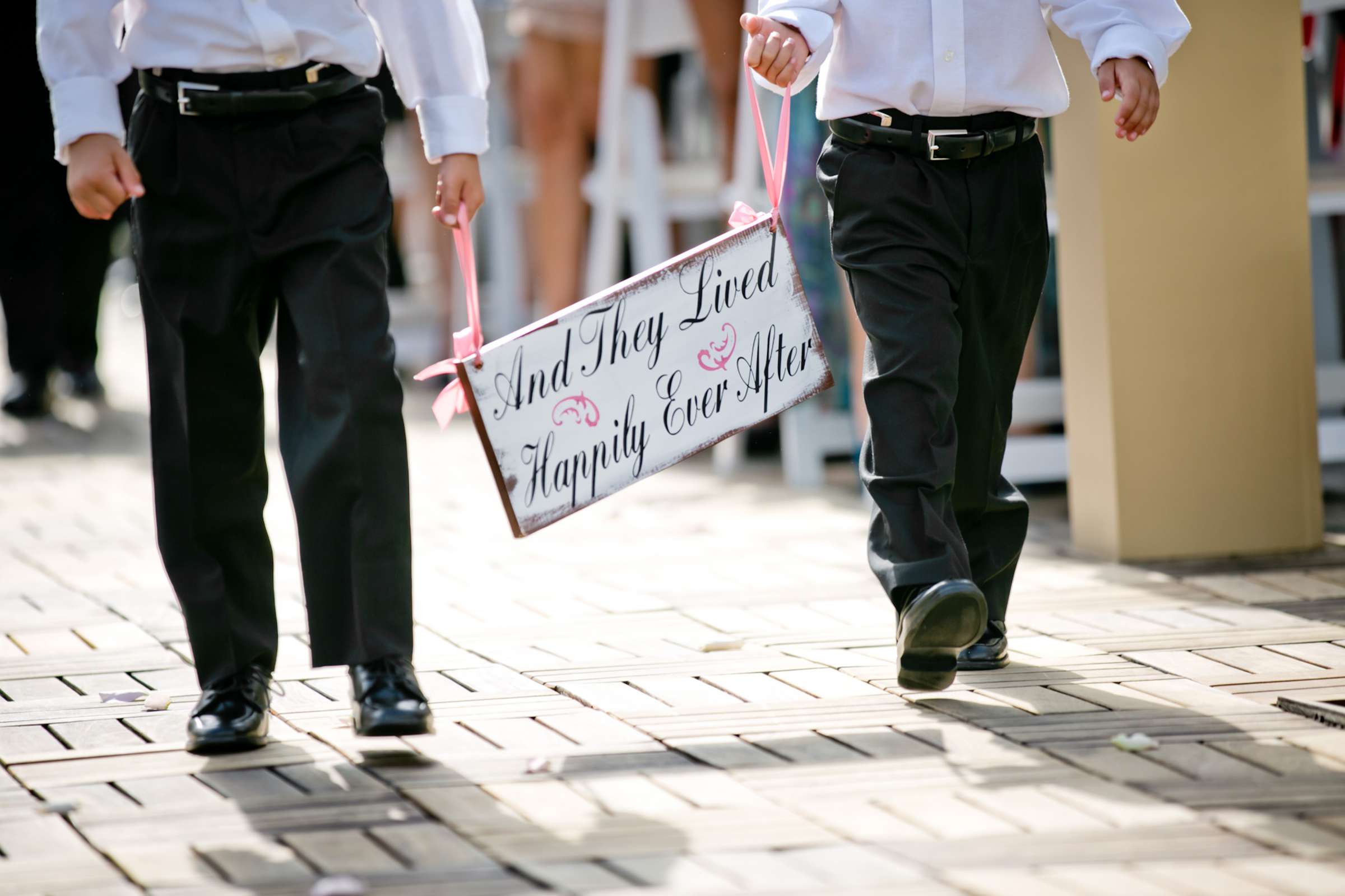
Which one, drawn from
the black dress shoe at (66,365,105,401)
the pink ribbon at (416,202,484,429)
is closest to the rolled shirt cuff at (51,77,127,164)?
the pink ribbon at (416,202,484,429)

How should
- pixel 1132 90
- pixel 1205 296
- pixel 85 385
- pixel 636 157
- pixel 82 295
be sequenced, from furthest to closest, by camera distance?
pixel 85 385
pixel 82 295
pixel 636 157
pixel 1205 296
pixel 1132 90

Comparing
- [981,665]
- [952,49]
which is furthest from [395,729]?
[952,49]

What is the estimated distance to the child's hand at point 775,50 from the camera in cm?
251

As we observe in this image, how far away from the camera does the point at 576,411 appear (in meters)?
2.52

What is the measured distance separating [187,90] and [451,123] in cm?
36

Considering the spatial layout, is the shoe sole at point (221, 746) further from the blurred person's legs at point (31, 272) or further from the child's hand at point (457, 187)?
the blurred person's legs at point (31, 272)

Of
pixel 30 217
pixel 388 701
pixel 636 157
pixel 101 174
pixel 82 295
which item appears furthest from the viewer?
pixel 82 295

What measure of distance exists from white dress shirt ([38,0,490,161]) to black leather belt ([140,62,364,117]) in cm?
1

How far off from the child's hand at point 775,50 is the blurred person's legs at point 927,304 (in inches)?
6.9

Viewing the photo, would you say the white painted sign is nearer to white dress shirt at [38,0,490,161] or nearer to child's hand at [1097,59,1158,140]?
white dress shirt at [38,0,490,161]

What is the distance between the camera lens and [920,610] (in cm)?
243

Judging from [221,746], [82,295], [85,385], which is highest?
[82,295]

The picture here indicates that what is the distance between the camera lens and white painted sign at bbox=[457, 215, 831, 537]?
2484 mm

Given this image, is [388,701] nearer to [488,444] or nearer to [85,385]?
[488,444]
